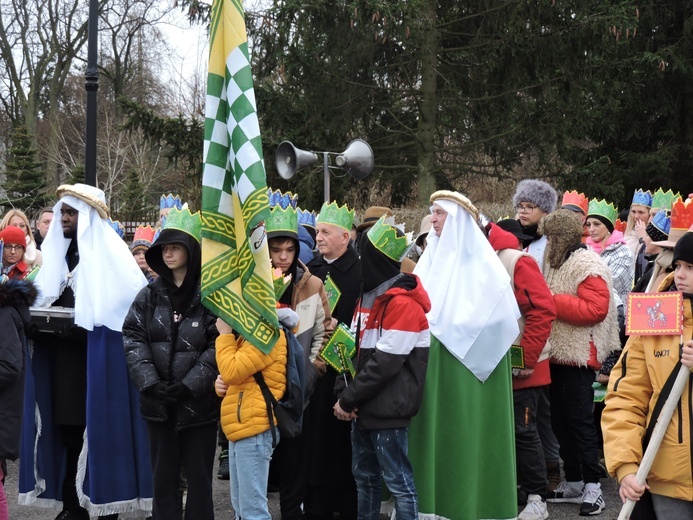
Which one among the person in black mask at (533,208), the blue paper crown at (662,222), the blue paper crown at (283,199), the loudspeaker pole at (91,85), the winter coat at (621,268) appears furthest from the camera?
the loudspeaker pole at (91,85)

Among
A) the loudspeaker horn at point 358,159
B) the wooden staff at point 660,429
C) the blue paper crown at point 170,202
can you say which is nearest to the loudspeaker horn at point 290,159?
the loudspeaker horn at point 358,159

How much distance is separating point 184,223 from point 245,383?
1.12 meters

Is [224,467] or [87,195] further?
[224,467]

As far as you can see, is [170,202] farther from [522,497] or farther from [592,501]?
[592,501]

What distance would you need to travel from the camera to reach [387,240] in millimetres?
5359

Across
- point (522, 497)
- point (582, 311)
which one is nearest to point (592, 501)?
point (522, 497)

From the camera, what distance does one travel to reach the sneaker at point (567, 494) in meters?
7.08

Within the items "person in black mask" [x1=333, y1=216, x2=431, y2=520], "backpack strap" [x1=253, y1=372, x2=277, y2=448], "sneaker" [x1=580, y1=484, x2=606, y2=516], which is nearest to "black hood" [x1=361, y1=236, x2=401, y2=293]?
"person in black mask" [x1=333, y1=216, x2=431, y2=520]

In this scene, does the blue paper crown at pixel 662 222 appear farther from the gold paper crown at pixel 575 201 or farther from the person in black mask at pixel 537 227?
the gold paper crown at pixel 575 201

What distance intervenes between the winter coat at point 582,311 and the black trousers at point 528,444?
1.53 feet

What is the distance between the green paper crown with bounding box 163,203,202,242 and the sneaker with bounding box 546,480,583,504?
3.64 metres

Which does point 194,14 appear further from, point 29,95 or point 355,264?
point 29,95

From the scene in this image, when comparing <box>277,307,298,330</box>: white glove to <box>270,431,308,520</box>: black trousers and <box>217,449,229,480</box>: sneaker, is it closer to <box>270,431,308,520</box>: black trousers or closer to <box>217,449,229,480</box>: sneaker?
<box>270,431,308,520</box>: black trousers

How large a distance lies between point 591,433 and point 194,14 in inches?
496
